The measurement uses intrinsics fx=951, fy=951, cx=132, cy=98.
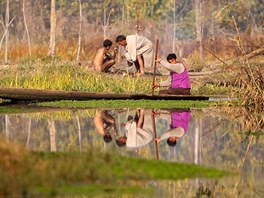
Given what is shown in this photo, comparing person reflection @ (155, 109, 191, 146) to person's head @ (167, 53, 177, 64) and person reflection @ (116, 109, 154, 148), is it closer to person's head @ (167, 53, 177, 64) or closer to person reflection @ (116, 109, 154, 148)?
person reflection @ (116, 109, 154, 148)

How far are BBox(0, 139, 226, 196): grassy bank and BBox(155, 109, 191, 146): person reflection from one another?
267 centimetres

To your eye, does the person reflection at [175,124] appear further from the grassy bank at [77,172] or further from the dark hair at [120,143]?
the grassy bank at [77,172]

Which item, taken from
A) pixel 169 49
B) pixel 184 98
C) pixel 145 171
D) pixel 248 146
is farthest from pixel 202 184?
pixel 169 49

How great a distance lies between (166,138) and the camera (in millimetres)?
13406

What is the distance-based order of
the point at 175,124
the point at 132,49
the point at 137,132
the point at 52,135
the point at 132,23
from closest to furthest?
the point at 52,135, the point at 137,132, the point at 175,124, the point at 132,49, the point at 132,23

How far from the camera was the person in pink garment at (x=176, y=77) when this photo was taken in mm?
19141

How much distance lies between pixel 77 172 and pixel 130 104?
10.0 metres

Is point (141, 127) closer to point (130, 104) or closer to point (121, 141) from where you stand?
point (121, 141)

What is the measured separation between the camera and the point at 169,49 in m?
52.1

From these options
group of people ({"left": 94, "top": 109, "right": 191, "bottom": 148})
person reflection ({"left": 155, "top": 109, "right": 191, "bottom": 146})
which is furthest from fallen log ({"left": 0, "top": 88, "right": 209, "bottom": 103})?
person reflection ({"left": 155, "top": 109, "right": 191, "bottom": 146})

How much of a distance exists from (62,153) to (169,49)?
41.7 meters

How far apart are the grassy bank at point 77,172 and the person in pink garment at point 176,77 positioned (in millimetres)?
8871

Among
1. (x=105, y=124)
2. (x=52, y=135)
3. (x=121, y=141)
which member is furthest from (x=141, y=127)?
(x=121, y=141)

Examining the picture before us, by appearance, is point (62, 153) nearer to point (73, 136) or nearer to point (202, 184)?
point (202, 184)
